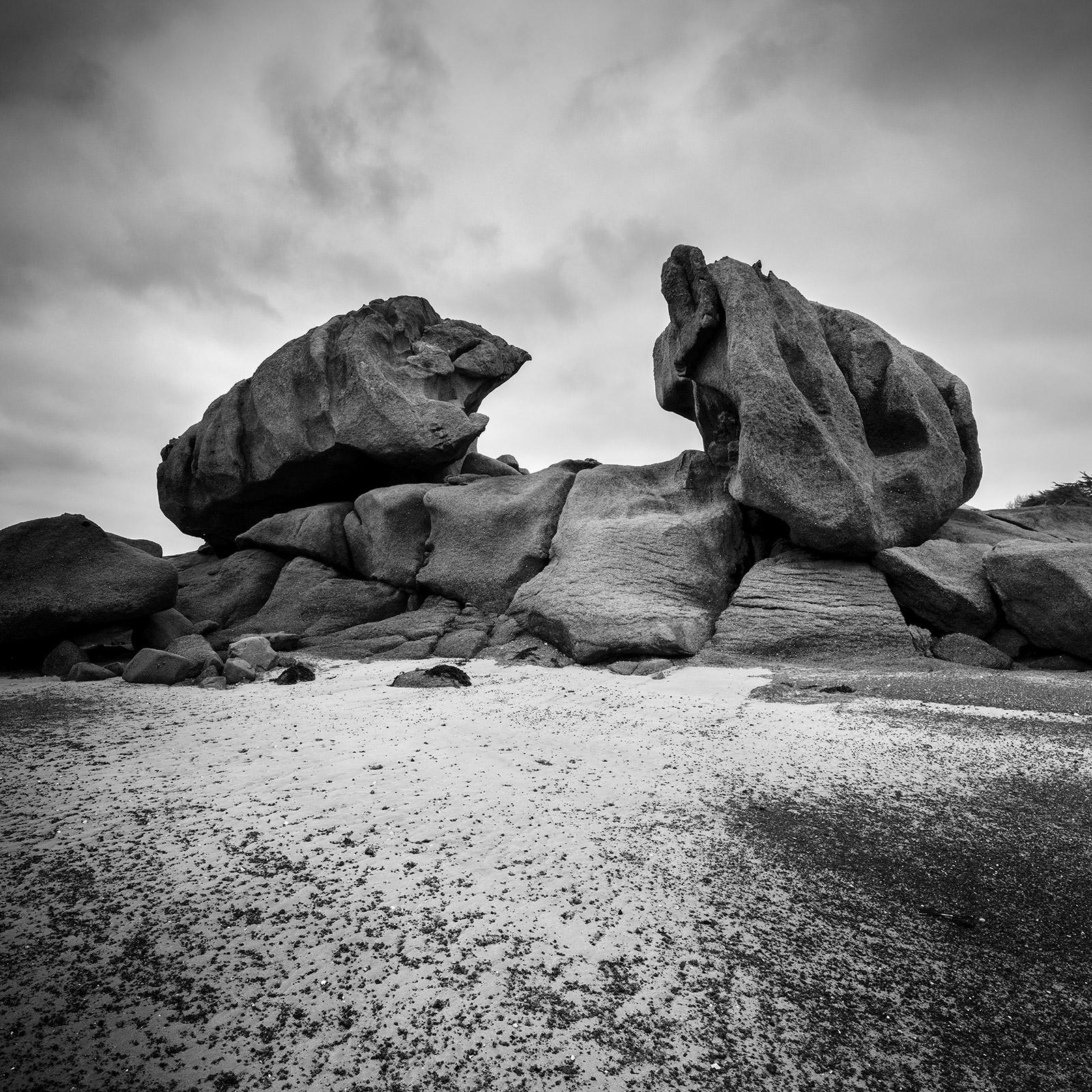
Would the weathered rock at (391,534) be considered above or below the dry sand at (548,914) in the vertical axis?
above

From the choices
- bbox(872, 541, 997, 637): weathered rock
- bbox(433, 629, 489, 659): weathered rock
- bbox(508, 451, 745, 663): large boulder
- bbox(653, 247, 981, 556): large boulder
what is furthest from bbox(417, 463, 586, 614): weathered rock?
bbox(872, 541, 997, 637): weathered rock

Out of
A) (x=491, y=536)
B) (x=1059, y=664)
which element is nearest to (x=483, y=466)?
(x=491, y=536)

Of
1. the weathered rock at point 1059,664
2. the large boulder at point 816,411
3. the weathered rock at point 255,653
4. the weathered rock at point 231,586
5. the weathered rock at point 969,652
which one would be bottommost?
the weathered rock at point 1059,664

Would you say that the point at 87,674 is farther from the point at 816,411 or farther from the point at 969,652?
the point at 969,652

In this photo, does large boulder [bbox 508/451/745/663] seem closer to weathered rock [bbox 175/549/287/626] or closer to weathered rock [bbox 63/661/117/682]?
weathered rock [bbox 63/661/117/682]

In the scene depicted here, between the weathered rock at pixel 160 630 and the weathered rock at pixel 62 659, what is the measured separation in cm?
101

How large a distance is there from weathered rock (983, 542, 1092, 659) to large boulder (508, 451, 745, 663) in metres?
3.86

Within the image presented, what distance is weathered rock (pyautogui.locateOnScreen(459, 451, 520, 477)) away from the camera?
52.6 ft

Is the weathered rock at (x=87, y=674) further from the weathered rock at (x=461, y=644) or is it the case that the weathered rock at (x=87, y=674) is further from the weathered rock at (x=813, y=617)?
the weathered rock at (x=813, y=617)

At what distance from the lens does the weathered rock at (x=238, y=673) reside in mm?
7613

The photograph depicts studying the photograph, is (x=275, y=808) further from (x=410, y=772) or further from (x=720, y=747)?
(x=720, y=747)

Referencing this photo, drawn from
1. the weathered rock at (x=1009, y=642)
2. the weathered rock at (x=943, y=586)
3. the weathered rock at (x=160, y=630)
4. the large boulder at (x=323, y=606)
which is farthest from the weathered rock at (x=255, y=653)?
the weathered rock at (x=1009, y=642)

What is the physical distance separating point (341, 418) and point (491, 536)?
4888 mm

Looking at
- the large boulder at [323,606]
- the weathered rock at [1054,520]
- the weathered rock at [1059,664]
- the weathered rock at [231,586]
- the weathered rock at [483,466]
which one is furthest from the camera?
the weathered rock at [483,466]
